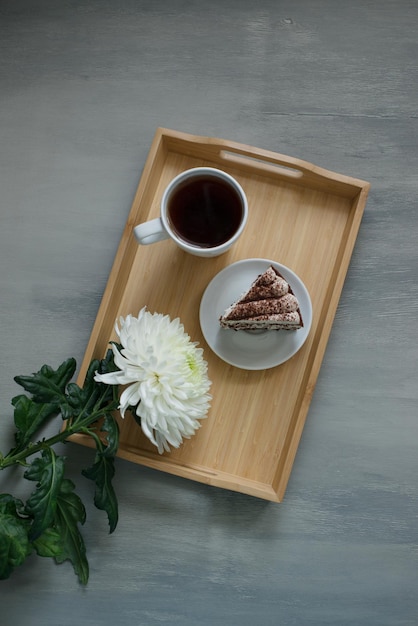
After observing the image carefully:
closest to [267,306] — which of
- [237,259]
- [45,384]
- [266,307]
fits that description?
[266,307]

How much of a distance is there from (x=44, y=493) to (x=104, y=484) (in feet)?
0.32

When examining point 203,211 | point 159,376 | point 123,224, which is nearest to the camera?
point 159,376

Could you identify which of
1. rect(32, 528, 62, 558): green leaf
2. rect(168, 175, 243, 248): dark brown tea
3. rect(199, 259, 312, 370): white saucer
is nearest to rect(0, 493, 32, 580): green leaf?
rect(32, 528, 62, 558): green leaf

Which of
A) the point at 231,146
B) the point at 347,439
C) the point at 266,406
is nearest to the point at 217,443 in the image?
the point at 266,406

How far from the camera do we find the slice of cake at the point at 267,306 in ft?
3.25

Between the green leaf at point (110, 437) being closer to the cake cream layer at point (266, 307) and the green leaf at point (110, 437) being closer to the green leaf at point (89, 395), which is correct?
the green leaf at point (89, 395)

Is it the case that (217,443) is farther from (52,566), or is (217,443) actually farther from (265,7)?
(265,7)

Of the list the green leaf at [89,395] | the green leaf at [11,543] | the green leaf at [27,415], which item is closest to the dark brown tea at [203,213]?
the green leaf at [89,395]

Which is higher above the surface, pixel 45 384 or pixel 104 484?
pixel 45 384

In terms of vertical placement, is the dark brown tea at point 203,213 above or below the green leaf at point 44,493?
above

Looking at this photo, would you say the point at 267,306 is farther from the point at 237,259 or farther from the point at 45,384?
the point at 45,384

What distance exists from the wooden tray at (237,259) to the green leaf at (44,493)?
0.09m

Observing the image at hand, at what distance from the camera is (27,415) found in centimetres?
102

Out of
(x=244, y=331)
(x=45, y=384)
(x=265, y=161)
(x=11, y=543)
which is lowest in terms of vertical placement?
(x=11, y=543)
